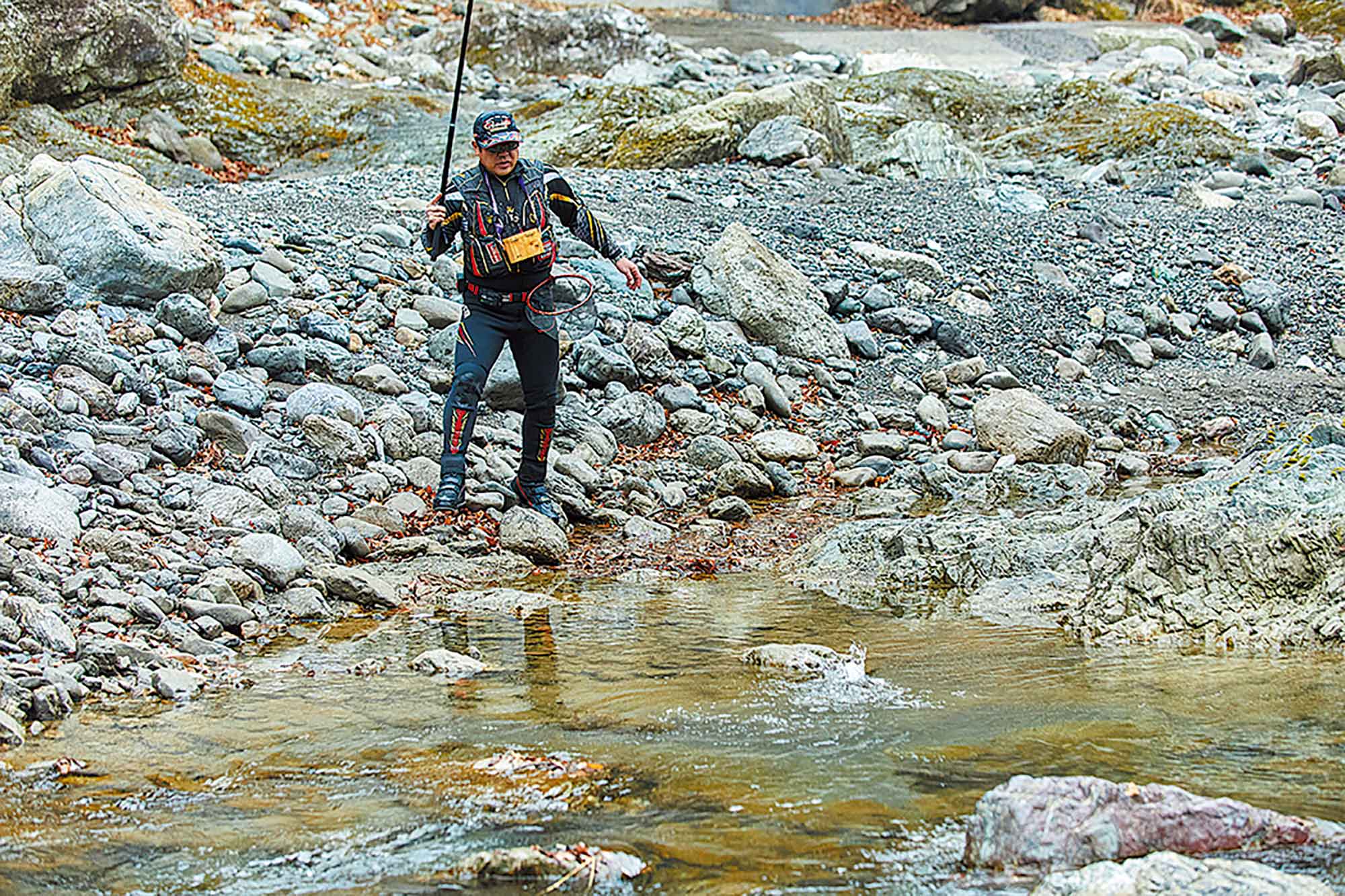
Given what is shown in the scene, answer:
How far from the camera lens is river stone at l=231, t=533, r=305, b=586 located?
6.22 m

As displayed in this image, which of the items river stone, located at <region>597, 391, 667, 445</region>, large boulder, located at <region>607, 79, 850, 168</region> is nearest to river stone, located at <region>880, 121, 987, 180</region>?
large boulder, located at <region>607, 79, 850, 168</region>

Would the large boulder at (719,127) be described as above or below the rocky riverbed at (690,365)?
above

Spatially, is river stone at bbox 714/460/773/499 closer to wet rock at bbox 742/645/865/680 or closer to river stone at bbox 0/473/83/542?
wet rock at bbox 742/645/865/680

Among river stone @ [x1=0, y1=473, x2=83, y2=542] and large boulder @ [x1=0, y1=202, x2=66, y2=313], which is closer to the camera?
river stone @ [x1=0, y1=473, x2=83, y2=542]

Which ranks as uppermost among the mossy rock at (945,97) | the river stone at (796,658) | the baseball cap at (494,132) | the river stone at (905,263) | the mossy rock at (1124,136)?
the mossy rock at (945,97)

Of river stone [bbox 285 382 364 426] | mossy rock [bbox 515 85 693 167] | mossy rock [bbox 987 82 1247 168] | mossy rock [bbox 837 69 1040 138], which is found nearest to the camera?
river stone [bbox 285 382 364 426]

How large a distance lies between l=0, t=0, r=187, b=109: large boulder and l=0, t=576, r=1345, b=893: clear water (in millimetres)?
13202

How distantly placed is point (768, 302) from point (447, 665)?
243 inches

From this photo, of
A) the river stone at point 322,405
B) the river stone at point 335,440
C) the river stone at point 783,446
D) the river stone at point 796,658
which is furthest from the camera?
the river stone at point 783,446

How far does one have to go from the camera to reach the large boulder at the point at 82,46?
15.9m

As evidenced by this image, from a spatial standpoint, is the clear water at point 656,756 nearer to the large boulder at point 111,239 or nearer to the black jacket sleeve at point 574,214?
the black jacket sleeve at point 574,214

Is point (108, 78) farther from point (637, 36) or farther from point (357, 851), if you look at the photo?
point (357, 851)

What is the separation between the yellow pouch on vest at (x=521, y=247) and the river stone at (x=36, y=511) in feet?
8.23

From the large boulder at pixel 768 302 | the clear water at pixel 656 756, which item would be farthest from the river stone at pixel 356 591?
the large boulder at pixel 768 302
